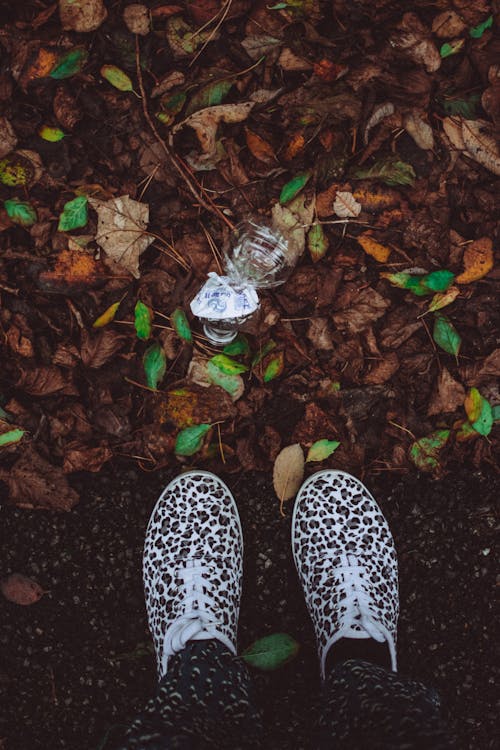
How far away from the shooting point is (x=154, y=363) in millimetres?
2088

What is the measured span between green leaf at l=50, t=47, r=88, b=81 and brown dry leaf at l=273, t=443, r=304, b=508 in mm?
1647

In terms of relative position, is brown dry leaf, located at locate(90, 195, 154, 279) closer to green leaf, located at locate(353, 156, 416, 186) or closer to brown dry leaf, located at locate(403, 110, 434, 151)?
green leaf, located at locate(353, 156, 416, 186)

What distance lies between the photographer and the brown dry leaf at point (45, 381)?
2064mm

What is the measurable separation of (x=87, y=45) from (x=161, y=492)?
174 cm

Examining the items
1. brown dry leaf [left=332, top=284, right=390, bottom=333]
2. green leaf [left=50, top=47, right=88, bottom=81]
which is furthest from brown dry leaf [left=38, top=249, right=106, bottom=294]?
brown dry leaf [left=332, top=284, right=390, bottom=333]

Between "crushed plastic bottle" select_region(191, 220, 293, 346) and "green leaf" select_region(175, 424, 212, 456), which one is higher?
"crushed plastic bottle" select_region(191, 220, 293, 346)

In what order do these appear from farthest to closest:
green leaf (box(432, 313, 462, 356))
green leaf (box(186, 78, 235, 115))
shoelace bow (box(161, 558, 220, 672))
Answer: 1. green leaf (box(432, 313, 462, 356))
2. green leaf (box(186, 78, 235, 115))
3. shoelace bow (box(161, 558, 220, 672))

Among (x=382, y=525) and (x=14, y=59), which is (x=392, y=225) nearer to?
(x=382, y=525)

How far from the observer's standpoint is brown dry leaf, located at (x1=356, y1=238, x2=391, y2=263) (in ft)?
6.76

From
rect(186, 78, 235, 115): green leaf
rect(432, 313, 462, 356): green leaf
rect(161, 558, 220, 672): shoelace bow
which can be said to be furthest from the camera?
rect(432, 313, 462, 356): green leaf

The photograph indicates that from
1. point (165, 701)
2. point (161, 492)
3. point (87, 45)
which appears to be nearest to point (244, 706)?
point (165, 701)

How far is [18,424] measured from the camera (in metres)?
2.09

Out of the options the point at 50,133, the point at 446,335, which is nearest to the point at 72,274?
the point at 50,133

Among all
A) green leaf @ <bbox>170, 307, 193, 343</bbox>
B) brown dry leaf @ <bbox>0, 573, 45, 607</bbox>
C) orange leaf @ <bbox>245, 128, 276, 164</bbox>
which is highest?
orange leaf @ <bbox>245, 128, 276, 164</bbox>
